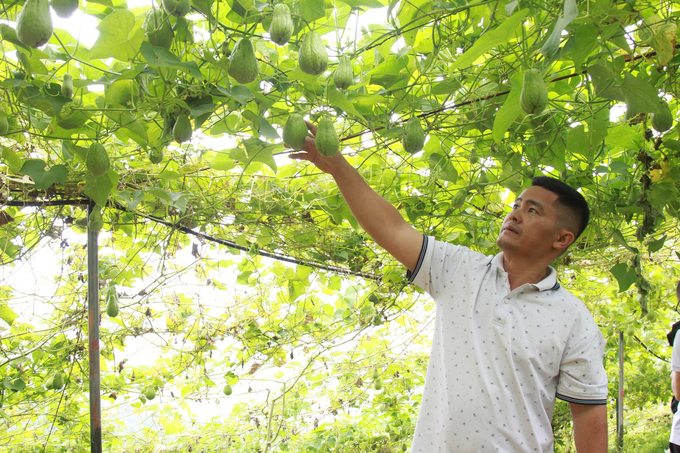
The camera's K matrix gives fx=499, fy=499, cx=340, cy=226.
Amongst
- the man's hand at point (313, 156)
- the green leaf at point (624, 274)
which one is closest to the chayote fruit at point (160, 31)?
the man's hand at point (313, 156)

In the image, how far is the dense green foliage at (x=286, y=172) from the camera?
1.09 metres

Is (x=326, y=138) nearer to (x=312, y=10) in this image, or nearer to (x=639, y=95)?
(x=312, y=10)

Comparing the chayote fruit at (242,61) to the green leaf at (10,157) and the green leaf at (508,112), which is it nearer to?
the green leaf at (508,112)

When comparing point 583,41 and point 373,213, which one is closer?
point 583,41

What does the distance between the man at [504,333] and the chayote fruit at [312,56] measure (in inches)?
16.3

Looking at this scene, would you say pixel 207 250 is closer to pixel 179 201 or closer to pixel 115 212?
pixel 115 212

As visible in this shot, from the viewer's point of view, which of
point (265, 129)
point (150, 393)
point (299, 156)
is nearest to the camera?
point (265, 129)

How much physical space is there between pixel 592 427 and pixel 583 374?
173 millimetres

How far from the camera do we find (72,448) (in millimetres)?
3494

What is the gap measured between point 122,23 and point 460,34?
0.79 m

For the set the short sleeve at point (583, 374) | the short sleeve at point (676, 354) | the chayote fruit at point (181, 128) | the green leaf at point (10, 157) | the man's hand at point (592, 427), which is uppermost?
the green leaf at point (10, 157)

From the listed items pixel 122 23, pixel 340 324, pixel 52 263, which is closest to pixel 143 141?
pixel 122 23

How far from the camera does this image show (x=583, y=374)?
159 cm

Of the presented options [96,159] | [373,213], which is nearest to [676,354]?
[373,213]
